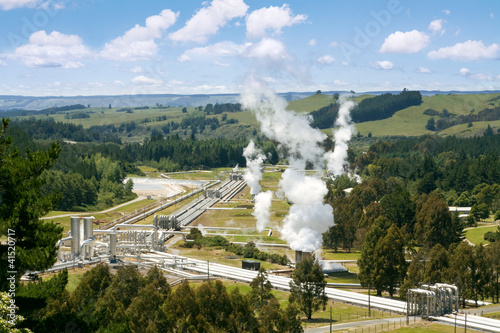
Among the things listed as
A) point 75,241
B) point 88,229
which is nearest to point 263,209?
point 88,229

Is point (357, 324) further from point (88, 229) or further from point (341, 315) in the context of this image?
point (88, 229)

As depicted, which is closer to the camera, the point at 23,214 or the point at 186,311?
the point at 23,214

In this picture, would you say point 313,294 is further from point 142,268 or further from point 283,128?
point 283,128

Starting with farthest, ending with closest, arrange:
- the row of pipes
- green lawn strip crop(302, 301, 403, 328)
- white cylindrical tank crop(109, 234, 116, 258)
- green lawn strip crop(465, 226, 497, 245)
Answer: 1. green lawn strip crop(465, 226, 497, 245)
2. white cylindrical tank crop(109, 234, 116, 258)
3. the row of pipes
4. green lawn strip crop(302, 301, 403, 328)

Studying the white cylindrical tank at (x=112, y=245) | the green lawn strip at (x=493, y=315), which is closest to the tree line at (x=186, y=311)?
the green lawn strip at (x=493, y=315)

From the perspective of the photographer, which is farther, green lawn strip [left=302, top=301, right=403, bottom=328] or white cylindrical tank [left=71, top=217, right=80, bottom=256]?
white cylindrical tank [left=71, top=217, right=80, bottom=256]

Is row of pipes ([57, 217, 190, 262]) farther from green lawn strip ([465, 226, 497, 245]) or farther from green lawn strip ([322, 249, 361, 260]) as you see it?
green lawn strip ([465, 226, 497, 245])


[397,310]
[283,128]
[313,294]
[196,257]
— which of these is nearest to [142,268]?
[196,257]

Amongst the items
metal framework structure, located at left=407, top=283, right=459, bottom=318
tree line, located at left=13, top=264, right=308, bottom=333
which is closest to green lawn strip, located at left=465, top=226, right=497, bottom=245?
metal framework structure, located at left=407, top=283, right=459, bottom=318
